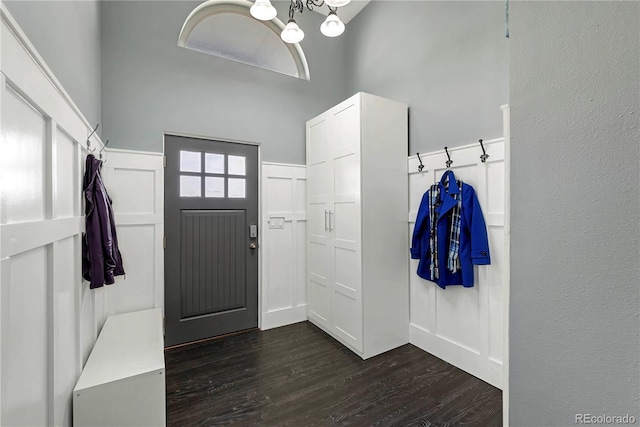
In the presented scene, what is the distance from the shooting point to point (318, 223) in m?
3.10

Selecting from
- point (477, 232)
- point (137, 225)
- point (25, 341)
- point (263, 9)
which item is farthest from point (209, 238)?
point (477, 232)

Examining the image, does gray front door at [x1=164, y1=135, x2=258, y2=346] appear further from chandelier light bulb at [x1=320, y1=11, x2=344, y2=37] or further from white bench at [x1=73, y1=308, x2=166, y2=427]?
chandelier light bulb at [x1=320, y1=11, x2=344, y2=37]

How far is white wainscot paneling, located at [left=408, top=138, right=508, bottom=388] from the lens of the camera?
204 cm

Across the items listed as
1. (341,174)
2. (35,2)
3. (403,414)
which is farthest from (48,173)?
(403,414)

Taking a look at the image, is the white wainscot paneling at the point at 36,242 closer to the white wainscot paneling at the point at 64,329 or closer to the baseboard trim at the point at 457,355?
the white wainscot paneling at the point at 64,329

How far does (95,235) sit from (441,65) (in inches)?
115

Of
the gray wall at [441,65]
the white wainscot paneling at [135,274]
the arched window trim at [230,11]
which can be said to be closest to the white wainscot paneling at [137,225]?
the white wainscot paneling at [135,274]

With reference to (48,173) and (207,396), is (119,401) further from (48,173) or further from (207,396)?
(48,173)

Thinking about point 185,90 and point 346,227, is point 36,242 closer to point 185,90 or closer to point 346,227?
point 346,227

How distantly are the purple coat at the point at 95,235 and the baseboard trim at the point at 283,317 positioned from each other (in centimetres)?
165

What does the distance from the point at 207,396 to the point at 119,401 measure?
0.63 metres

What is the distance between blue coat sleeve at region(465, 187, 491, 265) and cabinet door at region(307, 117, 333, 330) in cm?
130

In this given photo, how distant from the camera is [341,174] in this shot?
8.93 feet

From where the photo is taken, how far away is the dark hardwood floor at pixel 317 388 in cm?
176
